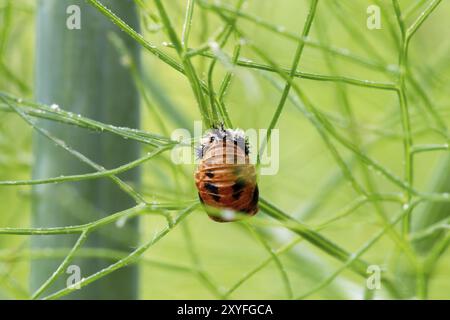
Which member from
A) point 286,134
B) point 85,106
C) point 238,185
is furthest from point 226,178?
point 286,134

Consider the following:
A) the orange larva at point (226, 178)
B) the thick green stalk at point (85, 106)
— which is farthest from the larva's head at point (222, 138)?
the thick green stalk at point (85, 106)

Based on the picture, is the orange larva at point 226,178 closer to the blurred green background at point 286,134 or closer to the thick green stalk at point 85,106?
the blurred green background at point 286,134

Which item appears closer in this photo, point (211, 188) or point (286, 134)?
point (211, 188)

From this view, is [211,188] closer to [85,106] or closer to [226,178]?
[226,178]

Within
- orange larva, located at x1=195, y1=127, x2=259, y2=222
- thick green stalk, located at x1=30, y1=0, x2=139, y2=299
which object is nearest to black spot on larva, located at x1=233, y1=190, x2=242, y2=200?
orange larva, located at x1=195, y1=127, x2=259, y2=222
